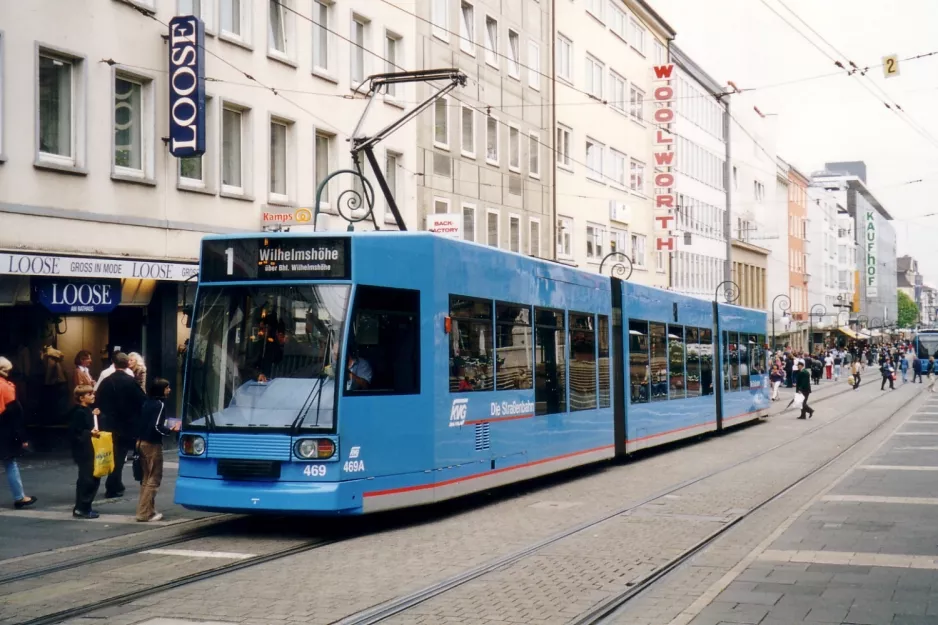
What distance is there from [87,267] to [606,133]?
31799 millimetres

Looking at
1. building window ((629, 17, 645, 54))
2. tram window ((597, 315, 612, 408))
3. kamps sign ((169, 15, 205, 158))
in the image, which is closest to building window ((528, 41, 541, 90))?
building window ((629, 17, 645, 54))

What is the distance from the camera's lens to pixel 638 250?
175 feet

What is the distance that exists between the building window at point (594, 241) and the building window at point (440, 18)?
1327cm

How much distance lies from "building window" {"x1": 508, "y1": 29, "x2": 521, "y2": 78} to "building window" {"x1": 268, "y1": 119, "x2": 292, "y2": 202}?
46.0 ft

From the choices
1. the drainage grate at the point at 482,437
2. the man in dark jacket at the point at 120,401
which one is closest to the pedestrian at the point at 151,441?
the man in dark jacket at the point at 120,401

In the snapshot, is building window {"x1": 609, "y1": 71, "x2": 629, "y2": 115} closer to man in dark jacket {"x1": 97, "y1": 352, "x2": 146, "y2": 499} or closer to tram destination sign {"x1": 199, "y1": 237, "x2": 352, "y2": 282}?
man in dark jacket {"x1": 97, "y1": 352, "x2": 146, "y2": 499}

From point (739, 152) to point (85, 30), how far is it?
60.5 m

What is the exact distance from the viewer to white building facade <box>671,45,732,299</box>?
61.8m

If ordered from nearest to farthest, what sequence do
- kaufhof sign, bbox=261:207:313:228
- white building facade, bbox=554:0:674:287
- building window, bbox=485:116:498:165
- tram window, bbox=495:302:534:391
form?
tram window, bbox=495:302:534:391 < kaufhof sign, bbox=261:207:313:228 < building window, bbox=485:116:498:165 < white building facade, bbox=554:0:674:287

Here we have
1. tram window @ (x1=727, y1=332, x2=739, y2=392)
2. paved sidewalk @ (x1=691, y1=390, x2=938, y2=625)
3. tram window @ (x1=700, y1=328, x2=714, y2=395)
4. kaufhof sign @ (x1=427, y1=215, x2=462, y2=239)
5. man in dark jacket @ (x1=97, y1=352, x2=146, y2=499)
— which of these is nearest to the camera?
paved sidewalk @ (x1=691, y1=390, x2=938, y2=625)

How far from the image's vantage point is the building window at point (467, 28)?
36.7 meters

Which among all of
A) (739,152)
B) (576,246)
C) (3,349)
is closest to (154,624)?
(3,349)

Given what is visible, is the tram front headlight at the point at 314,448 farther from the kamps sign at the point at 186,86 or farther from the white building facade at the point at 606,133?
the white building facade at the point at 606,133

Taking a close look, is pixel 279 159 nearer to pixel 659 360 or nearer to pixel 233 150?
pixel 233 150
